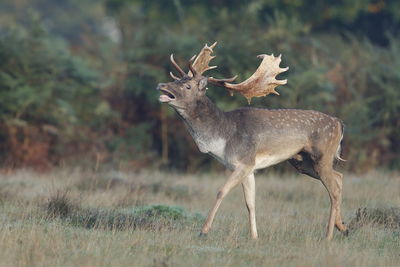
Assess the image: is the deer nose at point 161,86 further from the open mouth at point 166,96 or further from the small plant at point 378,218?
the small plant at point 378,218

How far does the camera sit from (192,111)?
976 cm

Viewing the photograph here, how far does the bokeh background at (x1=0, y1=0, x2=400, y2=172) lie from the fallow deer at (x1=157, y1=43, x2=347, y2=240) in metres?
7.15

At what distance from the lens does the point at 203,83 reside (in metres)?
9.84

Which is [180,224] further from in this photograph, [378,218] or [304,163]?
[378,218]

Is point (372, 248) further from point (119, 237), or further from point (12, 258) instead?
point (12, 258)

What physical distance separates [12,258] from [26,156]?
418 inches

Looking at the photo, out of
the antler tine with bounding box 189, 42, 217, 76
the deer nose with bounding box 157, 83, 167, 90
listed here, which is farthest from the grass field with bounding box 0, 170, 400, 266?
the antler tine with bounding box 189, 42, 217, 76

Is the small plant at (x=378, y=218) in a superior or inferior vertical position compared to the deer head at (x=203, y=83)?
inferior

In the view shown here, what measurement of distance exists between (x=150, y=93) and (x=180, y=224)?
30.4 feet

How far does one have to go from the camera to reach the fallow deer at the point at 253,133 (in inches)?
382

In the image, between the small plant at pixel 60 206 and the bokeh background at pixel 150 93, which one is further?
the bokeh background at pixel 150 93

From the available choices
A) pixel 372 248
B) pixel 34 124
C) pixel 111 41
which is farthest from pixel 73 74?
pixel 372 248

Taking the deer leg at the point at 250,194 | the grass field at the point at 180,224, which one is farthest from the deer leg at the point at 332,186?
the deer leg at the point at 250,194

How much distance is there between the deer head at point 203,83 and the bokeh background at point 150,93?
718 centimetres
